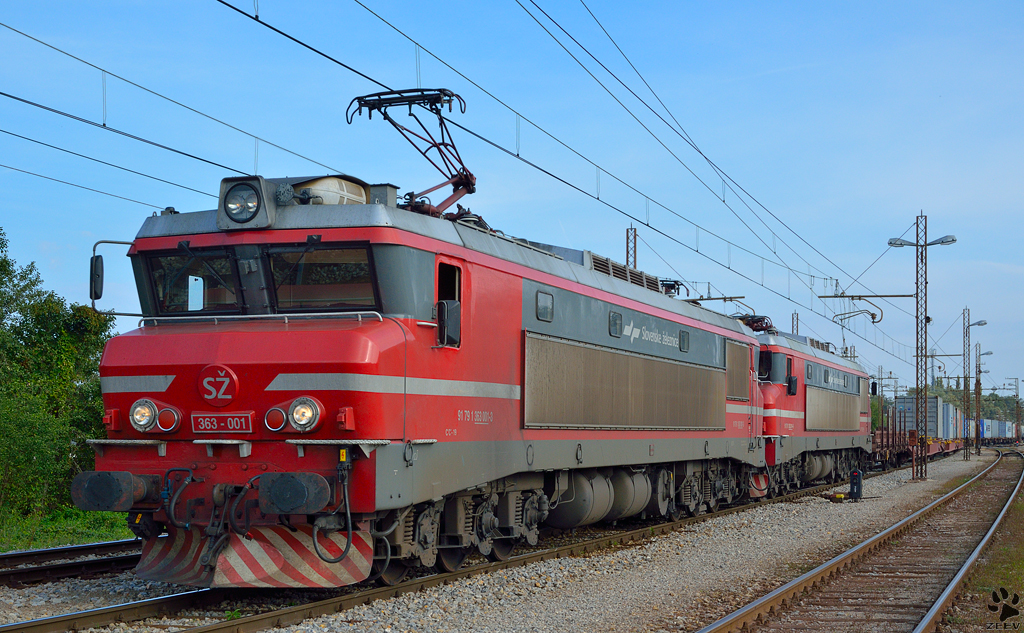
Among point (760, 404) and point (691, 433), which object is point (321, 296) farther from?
point (760, 404)

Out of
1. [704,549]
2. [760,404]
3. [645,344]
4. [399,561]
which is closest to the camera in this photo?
[399,561]

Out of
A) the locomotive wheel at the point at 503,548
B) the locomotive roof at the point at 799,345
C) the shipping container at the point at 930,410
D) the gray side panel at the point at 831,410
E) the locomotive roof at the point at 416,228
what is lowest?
the shipping container at the point at 930,410

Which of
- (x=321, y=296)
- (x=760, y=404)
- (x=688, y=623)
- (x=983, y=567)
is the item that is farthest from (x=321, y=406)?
(x=760, y=404)

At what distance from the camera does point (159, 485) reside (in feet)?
30.4

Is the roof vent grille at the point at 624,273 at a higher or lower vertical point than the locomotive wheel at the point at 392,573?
higher

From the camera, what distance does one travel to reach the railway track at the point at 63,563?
1038cm

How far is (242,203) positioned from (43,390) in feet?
47.9

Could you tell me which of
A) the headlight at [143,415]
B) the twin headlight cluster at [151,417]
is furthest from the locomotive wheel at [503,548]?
the headlight at [143,415]

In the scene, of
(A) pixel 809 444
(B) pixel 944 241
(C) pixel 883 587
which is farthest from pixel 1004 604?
(B) pixel 944 241

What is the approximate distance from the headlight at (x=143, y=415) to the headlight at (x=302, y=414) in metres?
1.48

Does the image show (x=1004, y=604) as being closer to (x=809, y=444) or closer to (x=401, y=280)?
(x=401, y=280)

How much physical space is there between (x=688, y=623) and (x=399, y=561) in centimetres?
323

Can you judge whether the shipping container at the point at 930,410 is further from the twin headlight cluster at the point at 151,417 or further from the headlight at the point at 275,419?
the twin headlight cluster at the point at 151,417

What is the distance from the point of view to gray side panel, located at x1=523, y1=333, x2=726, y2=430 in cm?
1259
